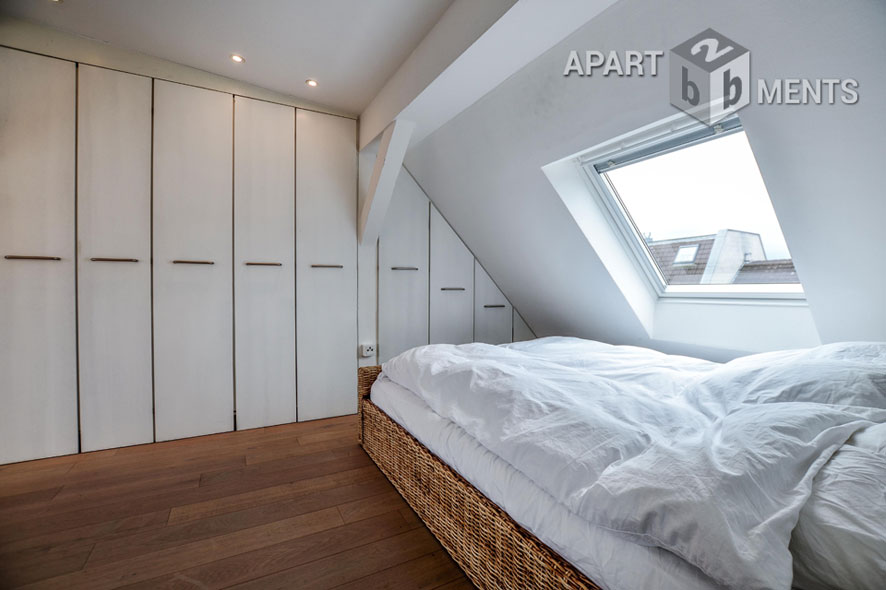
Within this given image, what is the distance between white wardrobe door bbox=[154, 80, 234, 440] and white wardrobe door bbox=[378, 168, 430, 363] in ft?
3.90

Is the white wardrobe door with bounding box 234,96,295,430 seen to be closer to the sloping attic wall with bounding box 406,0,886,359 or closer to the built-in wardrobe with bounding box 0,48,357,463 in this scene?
the built-in wardrobe with bounding box 0,48,357,463

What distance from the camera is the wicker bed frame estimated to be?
104 centimetres

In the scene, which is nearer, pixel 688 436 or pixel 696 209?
pixel 688 436

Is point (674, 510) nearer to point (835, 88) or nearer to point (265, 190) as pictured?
point (835, 88)

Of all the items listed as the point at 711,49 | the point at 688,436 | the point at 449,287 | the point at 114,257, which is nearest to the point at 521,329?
the point at 449,287

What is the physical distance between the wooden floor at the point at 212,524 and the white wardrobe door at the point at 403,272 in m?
1.23

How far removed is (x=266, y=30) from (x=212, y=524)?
2.56 metres

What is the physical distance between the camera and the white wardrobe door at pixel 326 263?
3.11m

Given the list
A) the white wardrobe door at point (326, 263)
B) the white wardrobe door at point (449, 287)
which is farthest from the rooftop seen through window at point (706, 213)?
the white wardrobe door at point (326, 263)

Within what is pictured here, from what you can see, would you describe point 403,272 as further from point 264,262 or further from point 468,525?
point 468,525

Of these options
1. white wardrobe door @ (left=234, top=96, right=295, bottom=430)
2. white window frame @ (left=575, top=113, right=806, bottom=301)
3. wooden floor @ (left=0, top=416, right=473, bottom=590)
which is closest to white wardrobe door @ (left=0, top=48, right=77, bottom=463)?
wooden floor @ (left=0, top=416, right=473, bottom=590)

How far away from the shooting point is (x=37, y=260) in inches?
93.0

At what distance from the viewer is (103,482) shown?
2119mm

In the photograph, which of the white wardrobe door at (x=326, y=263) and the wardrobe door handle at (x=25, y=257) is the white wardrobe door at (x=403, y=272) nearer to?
the white wardrobe door at (x=326, y=263)
